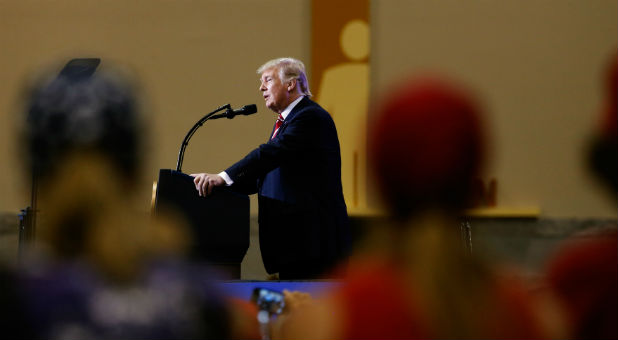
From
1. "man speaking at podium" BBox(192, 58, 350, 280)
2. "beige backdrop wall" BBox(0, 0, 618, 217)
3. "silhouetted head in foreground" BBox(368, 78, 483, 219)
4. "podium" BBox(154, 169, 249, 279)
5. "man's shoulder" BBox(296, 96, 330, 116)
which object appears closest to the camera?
"silhouetted head in foreground" BBox(368, 78, 483, 219)

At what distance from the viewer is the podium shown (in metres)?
2.12

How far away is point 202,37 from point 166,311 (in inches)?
185

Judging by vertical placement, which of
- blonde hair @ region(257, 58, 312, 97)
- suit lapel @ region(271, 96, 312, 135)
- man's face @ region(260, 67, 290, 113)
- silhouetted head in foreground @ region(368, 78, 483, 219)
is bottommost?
silhouetted head in foreground @ region(368, 78, 483, 219)

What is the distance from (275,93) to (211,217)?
64 centimetres

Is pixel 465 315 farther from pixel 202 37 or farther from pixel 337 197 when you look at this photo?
pixel 202 37

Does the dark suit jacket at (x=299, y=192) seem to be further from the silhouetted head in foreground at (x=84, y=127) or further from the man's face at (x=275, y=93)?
the silhouetted head in foreground at (x=84, y=127)

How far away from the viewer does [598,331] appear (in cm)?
71

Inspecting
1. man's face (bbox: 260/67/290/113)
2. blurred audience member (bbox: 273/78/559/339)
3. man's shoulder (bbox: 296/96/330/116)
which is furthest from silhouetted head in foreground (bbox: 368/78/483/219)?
man's face (bbox: 260/67/290/113)

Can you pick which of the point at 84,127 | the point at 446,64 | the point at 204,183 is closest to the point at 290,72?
the point at 204,183

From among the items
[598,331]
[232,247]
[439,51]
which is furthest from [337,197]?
[439,51]

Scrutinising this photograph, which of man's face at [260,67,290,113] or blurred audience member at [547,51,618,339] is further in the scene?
man's face at [260,67,290,113]

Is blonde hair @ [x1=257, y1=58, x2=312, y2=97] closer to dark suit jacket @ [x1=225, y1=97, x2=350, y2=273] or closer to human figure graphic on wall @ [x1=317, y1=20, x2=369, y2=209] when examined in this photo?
dark suit jacket @ [x1=225, y1=97, x2=350, y2=273]

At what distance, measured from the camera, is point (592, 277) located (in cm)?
71

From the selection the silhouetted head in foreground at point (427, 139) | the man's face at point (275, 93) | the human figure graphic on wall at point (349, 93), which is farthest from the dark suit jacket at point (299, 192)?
the human figure graphic on wall at point (349, 93)
